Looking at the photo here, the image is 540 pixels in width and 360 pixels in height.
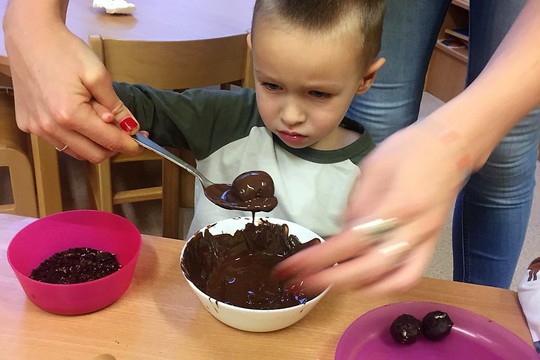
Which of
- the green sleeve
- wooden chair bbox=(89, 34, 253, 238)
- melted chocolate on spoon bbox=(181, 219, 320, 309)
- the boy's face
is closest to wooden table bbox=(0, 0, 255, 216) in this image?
wooden chair bbox=(89, 34, 253, 238)

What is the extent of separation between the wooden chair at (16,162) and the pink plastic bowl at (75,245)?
0.87 metres

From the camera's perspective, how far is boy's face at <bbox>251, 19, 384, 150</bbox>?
3.14 feet

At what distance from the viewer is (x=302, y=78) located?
97 centimetres

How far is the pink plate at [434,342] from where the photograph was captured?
76 centimetres

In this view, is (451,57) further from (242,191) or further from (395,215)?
(395,215)

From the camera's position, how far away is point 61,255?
853 mm

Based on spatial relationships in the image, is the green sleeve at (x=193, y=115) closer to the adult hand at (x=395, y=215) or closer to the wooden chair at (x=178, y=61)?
the wooden chair at (x=178, y=61)

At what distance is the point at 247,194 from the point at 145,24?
3.10 ft

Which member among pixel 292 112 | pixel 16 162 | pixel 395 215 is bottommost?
pixel 16 162

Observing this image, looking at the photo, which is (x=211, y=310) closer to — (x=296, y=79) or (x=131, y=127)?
(x=131, y=127)

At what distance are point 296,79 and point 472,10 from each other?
0.50 m

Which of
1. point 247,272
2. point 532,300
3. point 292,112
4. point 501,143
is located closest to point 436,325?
point 532,300

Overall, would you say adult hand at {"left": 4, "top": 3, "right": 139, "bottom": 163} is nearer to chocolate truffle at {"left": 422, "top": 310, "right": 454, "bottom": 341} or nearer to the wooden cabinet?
chocolate truffle at {"left": 422, "top": 310, "right": 454, "bottom": 341}

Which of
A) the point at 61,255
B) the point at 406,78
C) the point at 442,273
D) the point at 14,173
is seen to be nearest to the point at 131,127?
the point at 61,255
